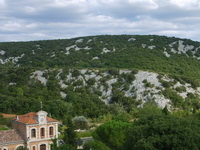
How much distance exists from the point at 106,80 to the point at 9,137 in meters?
39.8

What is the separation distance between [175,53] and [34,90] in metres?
51.3

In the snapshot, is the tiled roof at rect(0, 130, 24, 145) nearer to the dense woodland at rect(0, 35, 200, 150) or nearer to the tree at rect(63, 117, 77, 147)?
the tree at rect(63, 117, 77, 147)

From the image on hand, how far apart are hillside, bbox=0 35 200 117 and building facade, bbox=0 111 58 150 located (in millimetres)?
21014

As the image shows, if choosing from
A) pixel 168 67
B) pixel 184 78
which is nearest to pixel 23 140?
pixel 184 78

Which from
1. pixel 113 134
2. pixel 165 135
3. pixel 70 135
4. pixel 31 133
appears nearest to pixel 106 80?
pixel 113 134

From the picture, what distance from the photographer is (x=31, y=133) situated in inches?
1192

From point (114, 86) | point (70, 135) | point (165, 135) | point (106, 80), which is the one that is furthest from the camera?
point (106, 80)

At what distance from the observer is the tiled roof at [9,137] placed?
2925 cm

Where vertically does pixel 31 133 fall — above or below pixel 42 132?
above

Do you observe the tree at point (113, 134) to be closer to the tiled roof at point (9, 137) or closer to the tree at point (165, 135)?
the tree at point (165, 135)

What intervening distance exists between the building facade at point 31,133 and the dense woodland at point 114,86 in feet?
8.90

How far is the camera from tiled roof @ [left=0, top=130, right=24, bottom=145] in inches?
1152

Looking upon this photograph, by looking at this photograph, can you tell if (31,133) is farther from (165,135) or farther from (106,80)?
(106,80)

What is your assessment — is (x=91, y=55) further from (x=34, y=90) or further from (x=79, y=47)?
(x=34, y=90)
